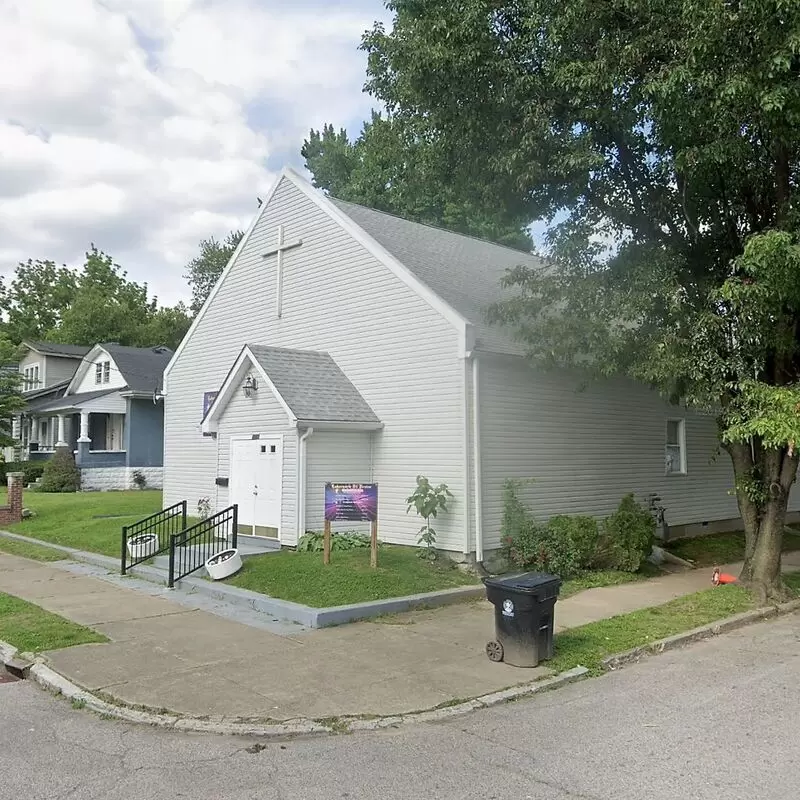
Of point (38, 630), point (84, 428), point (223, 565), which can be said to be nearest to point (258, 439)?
point (223, 565)

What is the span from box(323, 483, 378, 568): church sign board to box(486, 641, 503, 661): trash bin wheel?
374 centimetres

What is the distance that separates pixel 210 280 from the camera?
49875 mm

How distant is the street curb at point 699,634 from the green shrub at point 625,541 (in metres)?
2.81

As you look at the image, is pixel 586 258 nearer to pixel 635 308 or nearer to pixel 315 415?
pixel 635 308

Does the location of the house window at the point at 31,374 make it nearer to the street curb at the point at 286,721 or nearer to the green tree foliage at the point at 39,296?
the green tree foliage at the point at 39,296

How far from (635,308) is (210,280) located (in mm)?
42598

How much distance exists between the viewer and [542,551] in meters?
12.5

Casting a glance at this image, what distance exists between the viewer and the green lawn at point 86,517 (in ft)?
51.7

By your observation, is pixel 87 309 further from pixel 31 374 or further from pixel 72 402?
pixel 72 402

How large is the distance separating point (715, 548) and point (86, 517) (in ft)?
50.3

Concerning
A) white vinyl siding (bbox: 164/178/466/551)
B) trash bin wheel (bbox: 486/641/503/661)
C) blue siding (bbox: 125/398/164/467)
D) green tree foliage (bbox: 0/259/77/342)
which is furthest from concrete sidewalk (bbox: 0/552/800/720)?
green tree foliage (bbox: 0/259/77/342)

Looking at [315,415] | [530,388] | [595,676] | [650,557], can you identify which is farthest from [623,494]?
[595,676]

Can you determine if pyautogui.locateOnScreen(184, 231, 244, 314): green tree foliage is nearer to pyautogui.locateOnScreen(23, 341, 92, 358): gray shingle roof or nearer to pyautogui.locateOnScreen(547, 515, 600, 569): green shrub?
pyautogui.locateOnScreen(23, 341, 92, 358): gray shingle roof

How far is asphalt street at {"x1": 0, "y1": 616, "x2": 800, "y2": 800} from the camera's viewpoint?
15.5 ft
